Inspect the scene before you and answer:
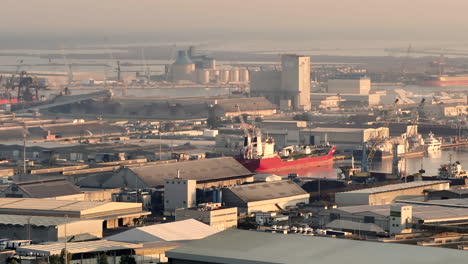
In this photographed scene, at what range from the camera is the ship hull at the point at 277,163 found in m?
30.4

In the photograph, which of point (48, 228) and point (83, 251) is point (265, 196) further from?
point (83, 251)

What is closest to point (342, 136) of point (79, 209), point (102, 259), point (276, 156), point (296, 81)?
point (276, 156)

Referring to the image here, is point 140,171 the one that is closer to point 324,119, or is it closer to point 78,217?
point 78,217

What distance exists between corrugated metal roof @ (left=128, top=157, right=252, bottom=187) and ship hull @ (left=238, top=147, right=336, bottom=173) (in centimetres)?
309

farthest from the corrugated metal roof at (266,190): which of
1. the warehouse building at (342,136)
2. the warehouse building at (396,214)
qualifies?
the warehouse building at (342,136)

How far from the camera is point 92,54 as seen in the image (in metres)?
98.8

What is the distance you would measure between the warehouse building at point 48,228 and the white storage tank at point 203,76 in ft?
173

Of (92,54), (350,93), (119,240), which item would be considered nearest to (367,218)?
(119,240)

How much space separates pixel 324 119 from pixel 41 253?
2975 cm

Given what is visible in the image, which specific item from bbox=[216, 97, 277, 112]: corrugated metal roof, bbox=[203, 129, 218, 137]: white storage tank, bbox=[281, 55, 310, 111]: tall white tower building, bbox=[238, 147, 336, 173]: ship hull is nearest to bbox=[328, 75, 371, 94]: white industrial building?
bbox=[281, 55, 310, 111]: tall white tower building

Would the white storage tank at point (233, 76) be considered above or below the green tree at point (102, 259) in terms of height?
above

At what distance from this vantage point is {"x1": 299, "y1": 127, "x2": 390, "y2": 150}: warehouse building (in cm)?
3769

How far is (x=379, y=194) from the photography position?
73.3 ft

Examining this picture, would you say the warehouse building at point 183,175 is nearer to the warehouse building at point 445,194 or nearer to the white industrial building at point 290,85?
the warehouse building at point 445,194
